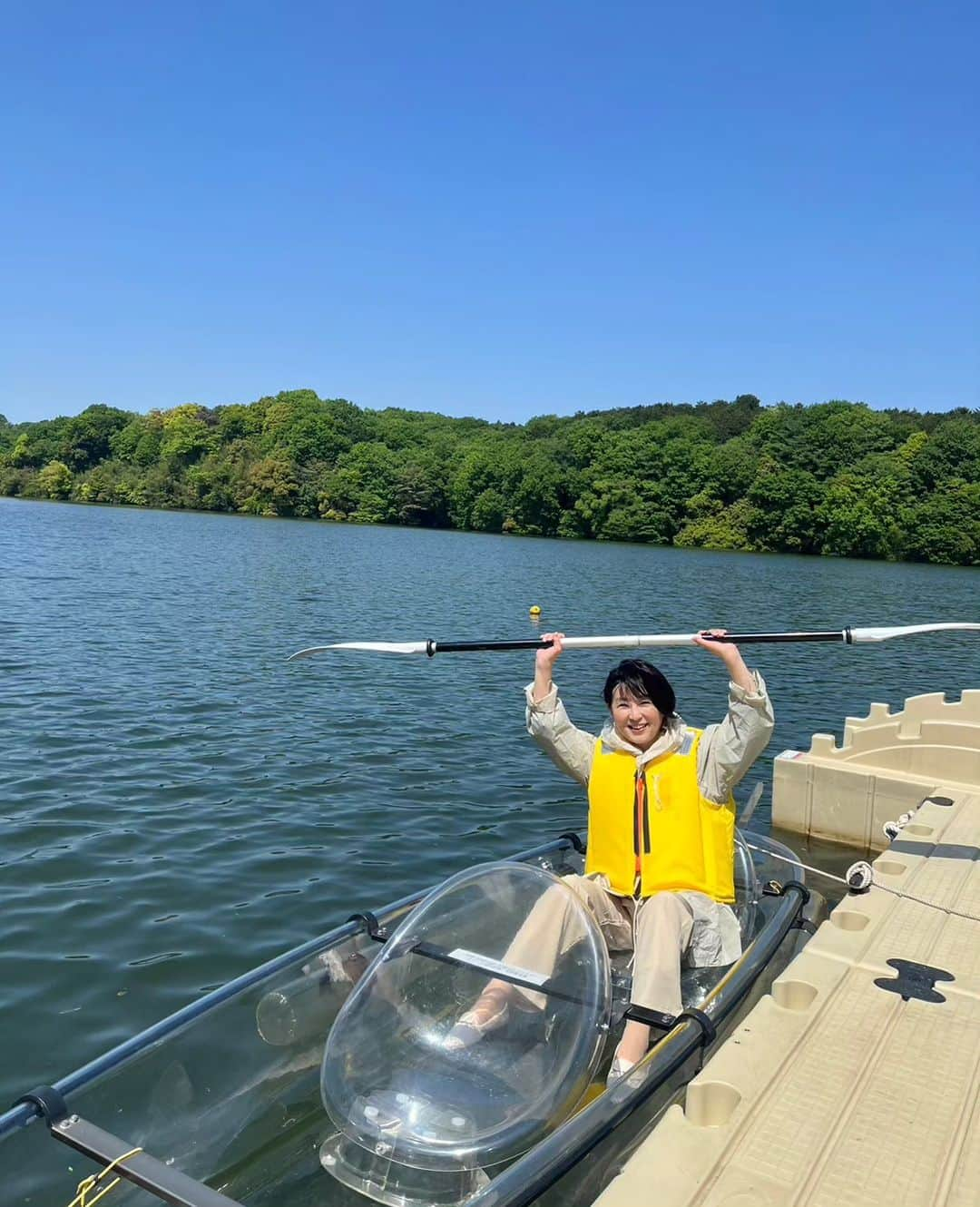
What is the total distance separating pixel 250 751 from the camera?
1073 centimetres

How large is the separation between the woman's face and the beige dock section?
1.25m

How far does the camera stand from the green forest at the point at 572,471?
62.3 m

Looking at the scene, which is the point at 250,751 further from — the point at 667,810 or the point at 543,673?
the point at 667,810

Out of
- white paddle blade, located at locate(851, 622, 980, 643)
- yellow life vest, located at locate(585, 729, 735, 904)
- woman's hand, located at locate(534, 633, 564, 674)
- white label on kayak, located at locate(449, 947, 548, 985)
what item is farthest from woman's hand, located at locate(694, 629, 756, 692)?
white label on kayak, located at locate(449, 947, 548, 985)

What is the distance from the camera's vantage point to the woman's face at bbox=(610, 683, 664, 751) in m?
5.07

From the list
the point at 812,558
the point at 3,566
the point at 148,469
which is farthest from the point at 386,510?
the point at 3,566

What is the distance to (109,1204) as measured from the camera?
11.5 feet

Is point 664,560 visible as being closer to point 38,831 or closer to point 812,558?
point 812,558

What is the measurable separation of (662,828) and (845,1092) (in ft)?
5.12

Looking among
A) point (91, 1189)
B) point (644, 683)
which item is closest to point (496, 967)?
point (644, 683)

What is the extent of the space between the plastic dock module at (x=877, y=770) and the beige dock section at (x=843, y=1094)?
3413 millimetres

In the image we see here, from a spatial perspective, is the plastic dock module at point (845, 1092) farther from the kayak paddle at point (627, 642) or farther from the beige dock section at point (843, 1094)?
the kayak paddle at point (627, 642)

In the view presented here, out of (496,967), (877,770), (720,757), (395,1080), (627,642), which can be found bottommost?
(395,1080)

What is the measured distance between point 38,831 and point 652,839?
5380 millimetres
